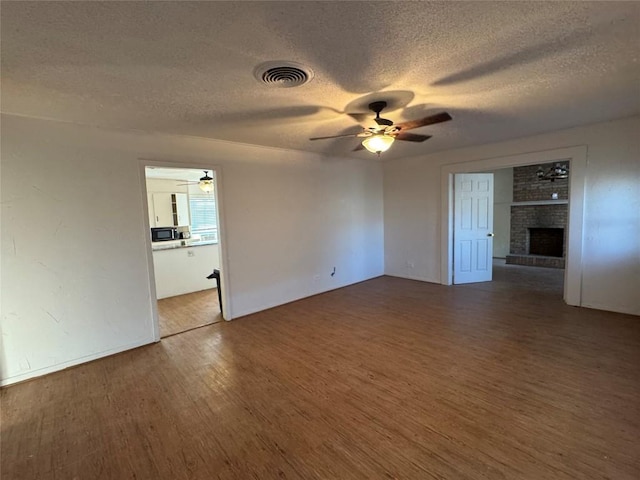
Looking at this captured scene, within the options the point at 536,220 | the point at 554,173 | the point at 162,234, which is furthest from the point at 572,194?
the point at 162,234

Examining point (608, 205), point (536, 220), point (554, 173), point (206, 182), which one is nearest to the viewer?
point (608, 205)

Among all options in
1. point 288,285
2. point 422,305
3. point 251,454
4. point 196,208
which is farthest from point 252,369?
point 196,208

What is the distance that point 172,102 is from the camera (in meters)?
2.58

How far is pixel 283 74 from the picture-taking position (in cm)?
211

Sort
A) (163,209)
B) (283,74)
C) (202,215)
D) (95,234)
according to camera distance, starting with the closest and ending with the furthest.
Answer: (283,74) → (95,234) → (163,209) → (202,215)

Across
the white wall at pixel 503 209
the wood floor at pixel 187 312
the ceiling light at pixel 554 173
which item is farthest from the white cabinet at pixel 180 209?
the ceiling light at pixel 554 173

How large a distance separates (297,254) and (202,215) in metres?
4.33

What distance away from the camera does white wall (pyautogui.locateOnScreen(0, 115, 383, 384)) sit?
2766 millimetres

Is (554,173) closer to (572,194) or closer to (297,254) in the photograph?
(572,194)

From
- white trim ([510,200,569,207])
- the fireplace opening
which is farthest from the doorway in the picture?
the fireplace opening

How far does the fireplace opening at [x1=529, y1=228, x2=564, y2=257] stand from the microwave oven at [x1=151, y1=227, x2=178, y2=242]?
8.96 meters

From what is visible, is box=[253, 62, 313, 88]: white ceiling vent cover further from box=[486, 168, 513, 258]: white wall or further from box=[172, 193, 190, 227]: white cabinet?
box=[486, 168, 513, 258]: white wall

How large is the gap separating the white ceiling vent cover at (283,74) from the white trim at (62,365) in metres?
3.21

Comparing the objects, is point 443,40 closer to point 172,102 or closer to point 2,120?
point 172,102
